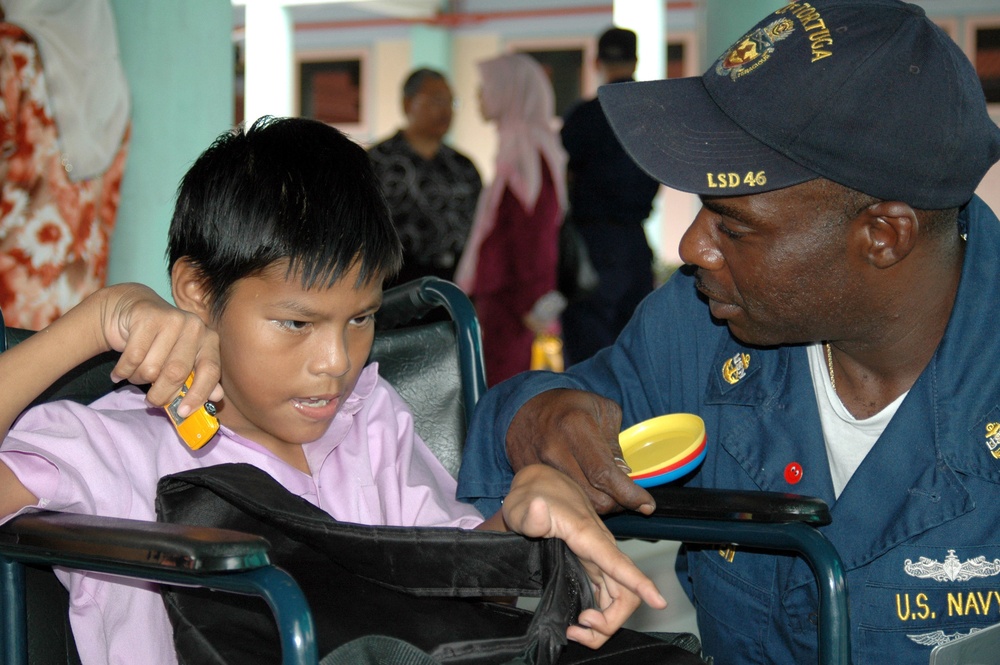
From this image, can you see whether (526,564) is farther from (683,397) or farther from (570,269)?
(570,269)

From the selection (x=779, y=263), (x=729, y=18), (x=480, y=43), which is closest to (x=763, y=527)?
(x=779, y=263)

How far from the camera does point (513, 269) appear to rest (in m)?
4.39

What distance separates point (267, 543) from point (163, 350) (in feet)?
0.89

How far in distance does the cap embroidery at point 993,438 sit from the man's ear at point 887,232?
0.83ft

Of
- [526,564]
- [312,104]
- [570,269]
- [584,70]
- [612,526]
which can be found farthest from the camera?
[312,104]

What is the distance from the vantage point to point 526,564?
1.23 m

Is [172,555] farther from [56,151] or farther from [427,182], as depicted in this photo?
[427,182]

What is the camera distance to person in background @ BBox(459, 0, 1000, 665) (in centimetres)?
128

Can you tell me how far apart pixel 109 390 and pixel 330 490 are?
335 millimetres

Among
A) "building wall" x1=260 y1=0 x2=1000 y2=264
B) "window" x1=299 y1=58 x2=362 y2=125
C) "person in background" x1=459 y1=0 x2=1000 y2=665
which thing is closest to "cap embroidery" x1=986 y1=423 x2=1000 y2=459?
"person in background" x1=459 y1=0 x2=1000 y2=665

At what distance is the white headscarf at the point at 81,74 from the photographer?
2623 millimetres

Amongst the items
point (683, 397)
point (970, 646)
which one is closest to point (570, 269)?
point (683, 397)

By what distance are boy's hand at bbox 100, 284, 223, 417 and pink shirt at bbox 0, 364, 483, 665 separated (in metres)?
0.12

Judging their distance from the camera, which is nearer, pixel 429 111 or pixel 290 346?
pixel 290 346
